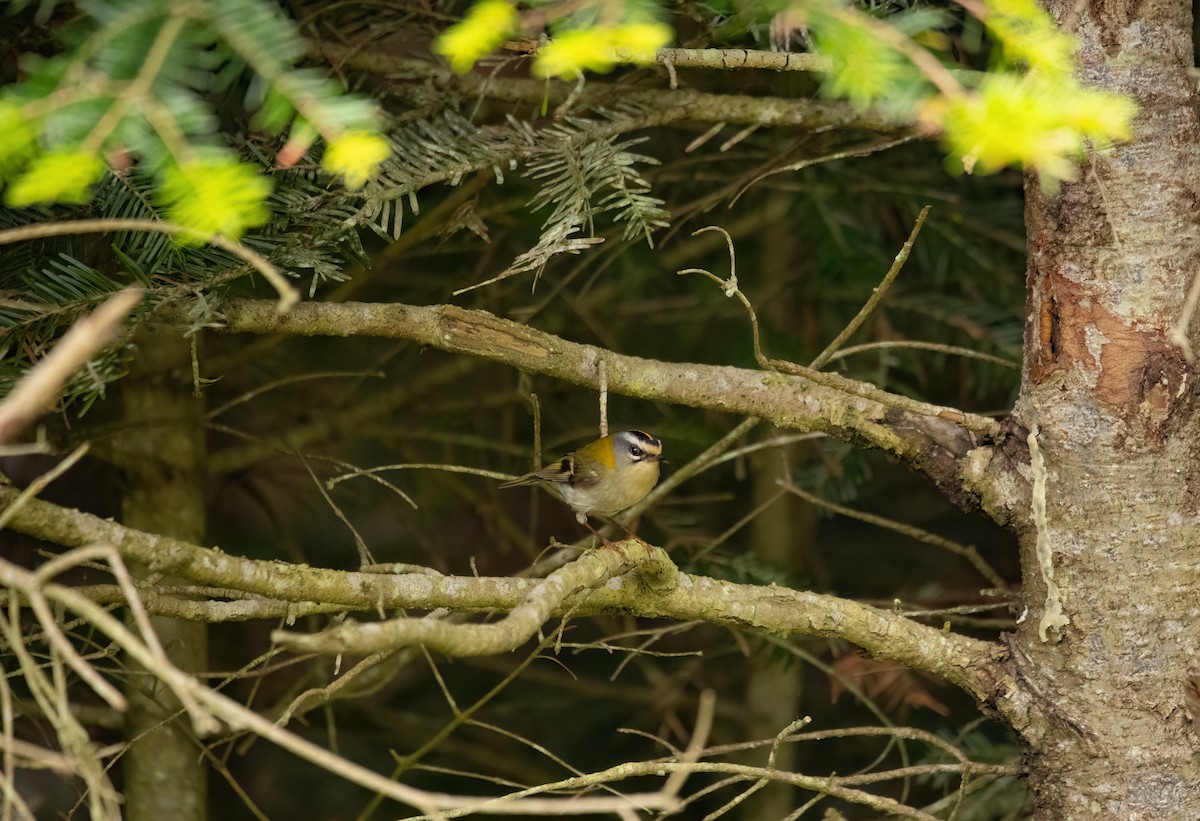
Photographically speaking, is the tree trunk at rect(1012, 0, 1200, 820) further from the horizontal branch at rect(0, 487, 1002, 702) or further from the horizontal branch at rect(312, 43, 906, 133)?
the horizontal branch at rect(312, 43, 906, 133)

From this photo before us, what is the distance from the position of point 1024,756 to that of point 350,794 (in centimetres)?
284

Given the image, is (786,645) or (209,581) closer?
(209,581)

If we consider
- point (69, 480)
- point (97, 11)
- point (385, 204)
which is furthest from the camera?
point (69, 480)

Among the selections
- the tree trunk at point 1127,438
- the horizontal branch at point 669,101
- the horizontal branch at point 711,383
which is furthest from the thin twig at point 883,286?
the horizontal branch at point 669,101

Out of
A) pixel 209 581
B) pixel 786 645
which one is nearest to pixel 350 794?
pixel 786 645

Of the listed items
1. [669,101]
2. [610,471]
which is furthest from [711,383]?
[610,471]

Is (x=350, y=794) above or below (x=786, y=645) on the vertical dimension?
below

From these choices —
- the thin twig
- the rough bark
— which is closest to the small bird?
the rough bark

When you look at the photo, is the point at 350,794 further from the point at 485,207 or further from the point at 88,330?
the point at 88,330

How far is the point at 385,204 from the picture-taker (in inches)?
82.2

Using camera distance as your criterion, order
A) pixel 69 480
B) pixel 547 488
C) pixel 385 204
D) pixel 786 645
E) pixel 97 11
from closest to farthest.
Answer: pixel 97 11
pixel 385 204
pixel 786 645
pixel 547 488
pixel 69 480

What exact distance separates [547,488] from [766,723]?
135 cm

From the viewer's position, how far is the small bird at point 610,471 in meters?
3.39

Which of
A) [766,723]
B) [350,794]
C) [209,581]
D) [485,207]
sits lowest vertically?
[350,794]
